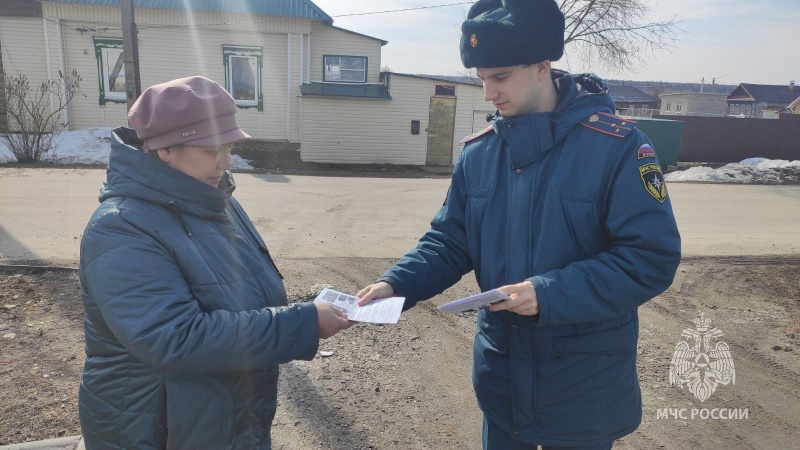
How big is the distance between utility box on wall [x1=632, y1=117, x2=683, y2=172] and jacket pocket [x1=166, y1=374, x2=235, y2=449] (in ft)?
68.4

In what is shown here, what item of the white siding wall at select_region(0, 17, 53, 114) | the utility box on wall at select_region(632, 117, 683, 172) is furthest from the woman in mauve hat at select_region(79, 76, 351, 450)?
the utility box on wall at select_region(632, 117, 683, 172)

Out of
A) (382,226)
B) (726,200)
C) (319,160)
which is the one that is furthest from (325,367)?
(319,160)

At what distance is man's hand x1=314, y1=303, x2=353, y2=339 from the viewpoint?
1.90 m

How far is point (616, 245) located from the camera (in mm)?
1868

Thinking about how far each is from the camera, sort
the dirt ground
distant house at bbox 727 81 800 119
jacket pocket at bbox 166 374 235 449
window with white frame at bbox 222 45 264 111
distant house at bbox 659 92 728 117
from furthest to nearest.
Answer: distant house at bbox 727 81 800 119 → distant house at bbox 659 92 728 117 → window with white frame at bbox 222 45 264 111 → the dirt ground → jacket pocket at bbox 166 374 235 449

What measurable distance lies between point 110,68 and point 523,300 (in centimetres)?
2021

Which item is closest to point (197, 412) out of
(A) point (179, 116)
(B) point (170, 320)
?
(B) point (170, 320)

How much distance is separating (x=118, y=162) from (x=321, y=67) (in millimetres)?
18477

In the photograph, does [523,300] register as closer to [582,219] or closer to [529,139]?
[582,219]

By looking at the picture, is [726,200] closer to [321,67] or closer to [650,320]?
[650,320]

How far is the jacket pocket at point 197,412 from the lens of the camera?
68.7 inches

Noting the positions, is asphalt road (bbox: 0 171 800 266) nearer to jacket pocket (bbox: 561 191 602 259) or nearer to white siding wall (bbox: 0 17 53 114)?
jacket pocket (bbox: 561 191 602 259)

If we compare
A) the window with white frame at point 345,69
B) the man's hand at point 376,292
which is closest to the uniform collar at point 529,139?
the man's hand at point 376,292

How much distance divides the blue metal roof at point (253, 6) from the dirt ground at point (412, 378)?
14.6 metres
